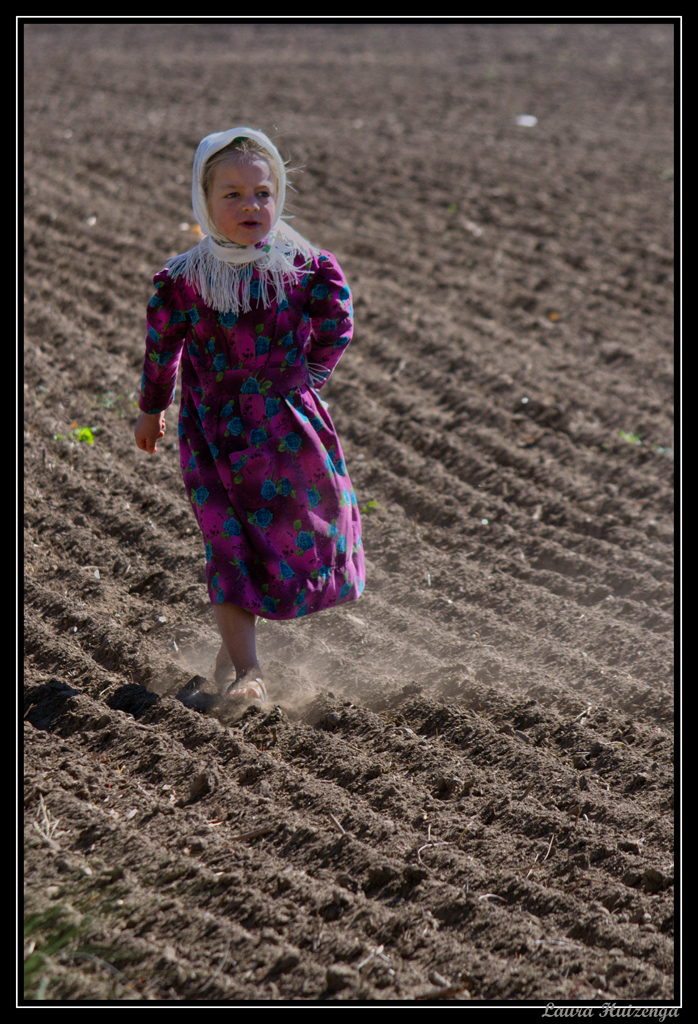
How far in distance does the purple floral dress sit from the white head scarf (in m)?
0.03

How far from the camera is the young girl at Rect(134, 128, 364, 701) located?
270cm

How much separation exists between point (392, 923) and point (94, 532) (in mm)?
2147

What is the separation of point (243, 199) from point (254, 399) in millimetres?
570

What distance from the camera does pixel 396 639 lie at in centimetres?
331

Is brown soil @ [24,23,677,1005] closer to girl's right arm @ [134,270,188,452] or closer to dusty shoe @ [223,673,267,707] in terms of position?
dusty shoe @ [223,673,267,707]

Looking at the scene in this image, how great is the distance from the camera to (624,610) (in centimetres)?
353

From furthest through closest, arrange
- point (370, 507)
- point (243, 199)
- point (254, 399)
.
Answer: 1. point (370, 507)
2. point (254, 399)
3. point (243, 199)

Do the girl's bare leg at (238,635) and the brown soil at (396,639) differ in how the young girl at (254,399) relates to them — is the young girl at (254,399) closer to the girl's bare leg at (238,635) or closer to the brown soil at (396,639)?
the girl's bare leg at (238,635)

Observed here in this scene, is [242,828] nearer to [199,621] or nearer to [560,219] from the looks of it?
[199,621]

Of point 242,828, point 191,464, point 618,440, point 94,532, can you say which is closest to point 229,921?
point 242,828

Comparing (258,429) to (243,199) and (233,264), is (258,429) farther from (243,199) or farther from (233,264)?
(243,199)

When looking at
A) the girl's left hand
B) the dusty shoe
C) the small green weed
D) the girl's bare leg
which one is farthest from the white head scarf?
the small green weed

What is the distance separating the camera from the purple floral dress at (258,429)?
274 cm

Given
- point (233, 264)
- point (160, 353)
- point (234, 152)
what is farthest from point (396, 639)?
point (234, 152)
